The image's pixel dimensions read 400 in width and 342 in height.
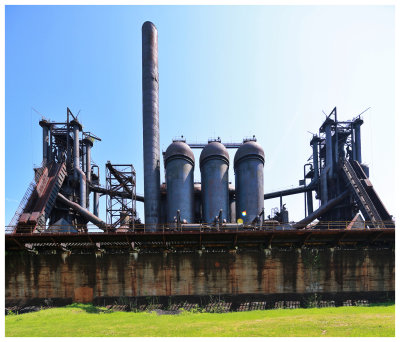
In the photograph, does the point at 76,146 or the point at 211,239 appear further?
the point at 76,146

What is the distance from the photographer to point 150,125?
95.8ft

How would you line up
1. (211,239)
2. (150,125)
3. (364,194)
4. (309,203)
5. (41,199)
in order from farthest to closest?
(309,203), (150,125), (364,194), (41,199), (211,239)

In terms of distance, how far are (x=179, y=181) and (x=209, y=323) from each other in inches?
670

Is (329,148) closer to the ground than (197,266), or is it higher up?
higher up

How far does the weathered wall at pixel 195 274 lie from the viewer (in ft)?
62.4

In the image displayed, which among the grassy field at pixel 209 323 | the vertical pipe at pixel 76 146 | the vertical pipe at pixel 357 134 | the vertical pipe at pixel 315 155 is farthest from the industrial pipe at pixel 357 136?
the vertical pipe at pixel 76 146

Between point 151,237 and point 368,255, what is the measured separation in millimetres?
17112

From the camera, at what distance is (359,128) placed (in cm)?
3334

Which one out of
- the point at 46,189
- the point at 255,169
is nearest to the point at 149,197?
the point at 46,189

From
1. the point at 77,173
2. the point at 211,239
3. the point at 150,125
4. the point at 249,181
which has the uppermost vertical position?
the point at 150,125

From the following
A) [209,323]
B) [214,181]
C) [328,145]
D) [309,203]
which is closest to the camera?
[209,323]

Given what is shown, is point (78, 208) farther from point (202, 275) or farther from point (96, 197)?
point (202, 275)

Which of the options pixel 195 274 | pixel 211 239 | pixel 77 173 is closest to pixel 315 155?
pixel 211 239

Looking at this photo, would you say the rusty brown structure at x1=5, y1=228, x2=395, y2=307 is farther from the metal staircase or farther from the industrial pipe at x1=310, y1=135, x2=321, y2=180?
the industrial pipe at x1=310, y1=135, x2=321, y2=180
